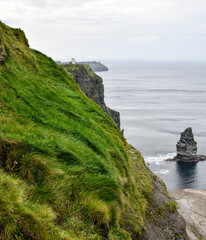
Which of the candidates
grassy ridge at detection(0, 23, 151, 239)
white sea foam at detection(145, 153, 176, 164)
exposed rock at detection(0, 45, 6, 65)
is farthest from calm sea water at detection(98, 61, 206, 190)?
exposed rock at detection(0, 45, 6, 65)

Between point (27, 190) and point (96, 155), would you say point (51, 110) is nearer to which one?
point (96, 155)

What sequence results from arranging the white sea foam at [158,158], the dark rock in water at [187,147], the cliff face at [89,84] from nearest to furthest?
1. the cliff face at [89,84]
2. the white sea foam at [158,158]
3. the dark rock in water at [187,147]

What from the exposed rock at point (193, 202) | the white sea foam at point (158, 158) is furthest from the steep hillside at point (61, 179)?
the white sea foam at point (158, 158)

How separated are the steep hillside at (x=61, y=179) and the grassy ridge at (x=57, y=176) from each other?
16mm

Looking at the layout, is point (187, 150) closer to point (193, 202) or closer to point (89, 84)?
point (193, 202)

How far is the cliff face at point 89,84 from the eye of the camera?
76812 mm

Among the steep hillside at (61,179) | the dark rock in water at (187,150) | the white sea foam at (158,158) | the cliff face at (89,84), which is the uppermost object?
the cliff face at (89,84)

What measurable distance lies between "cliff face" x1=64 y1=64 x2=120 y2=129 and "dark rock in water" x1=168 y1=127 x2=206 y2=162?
23.6 meters

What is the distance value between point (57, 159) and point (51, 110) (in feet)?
14.7

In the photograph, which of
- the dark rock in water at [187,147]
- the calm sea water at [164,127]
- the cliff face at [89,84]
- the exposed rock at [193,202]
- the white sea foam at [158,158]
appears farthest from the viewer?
the dark rock in water at [187,147]

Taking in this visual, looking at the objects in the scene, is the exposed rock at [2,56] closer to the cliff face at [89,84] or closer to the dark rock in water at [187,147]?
the cliff face at [89,84]

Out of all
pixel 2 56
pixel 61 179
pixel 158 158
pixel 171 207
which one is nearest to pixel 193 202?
pixel 158 158

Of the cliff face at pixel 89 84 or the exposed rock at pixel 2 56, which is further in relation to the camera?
→ the cliff face at pixel 89 84

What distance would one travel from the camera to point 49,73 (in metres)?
18.0
